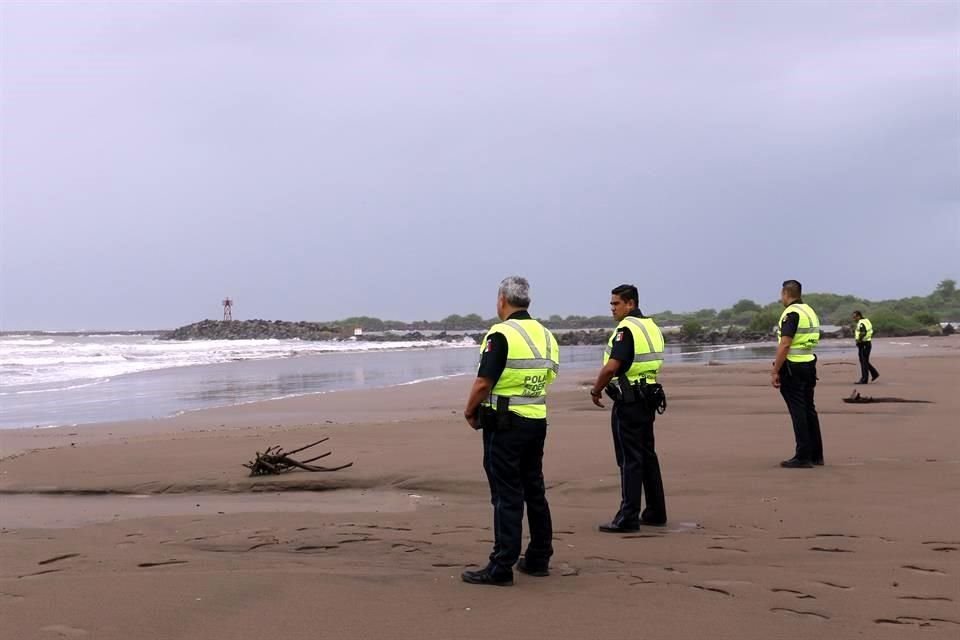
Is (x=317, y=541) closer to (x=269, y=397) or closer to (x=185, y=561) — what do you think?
(x=185, y=561)

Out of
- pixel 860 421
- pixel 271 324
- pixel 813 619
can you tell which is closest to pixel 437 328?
pixel 271 324

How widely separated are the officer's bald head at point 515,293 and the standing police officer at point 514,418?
3.6 inches

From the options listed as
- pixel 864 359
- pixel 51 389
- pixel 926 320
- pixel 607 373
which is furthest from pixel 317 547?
pixel 926 320

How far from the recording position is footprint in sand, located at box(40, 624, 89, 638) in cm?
401

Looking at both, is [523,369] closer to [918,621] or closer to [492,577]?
[492,577]

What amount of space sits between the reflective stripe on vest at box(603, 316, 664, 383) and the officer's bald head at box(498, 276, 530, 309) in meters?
1.43

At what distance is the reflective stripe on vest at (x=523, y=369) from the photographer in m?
5.25

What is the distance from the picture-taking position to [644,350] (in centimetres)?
671

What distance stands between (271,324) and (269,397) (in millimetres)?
68093

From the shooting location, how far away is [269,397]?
795 inches

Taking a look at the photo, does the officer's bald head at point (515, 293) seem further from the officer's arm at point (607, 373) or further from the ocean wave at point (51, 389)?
the ocean wave at point (51, 389)

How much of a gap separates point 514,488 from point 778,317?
61.0 m

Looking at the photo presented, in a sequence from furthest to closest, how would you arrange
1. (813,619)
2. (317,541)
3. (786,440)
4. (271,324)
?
(271,324), (786,440), (317,541), (813,619)

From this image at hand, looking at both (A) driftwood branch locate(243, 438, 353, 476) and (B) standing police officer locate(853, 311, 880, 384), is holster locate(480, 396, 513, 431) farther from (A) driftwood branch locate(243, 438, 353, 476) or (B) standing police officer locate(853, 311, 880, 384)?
(B) standing police officer locate(853, 311, 880, 384)
